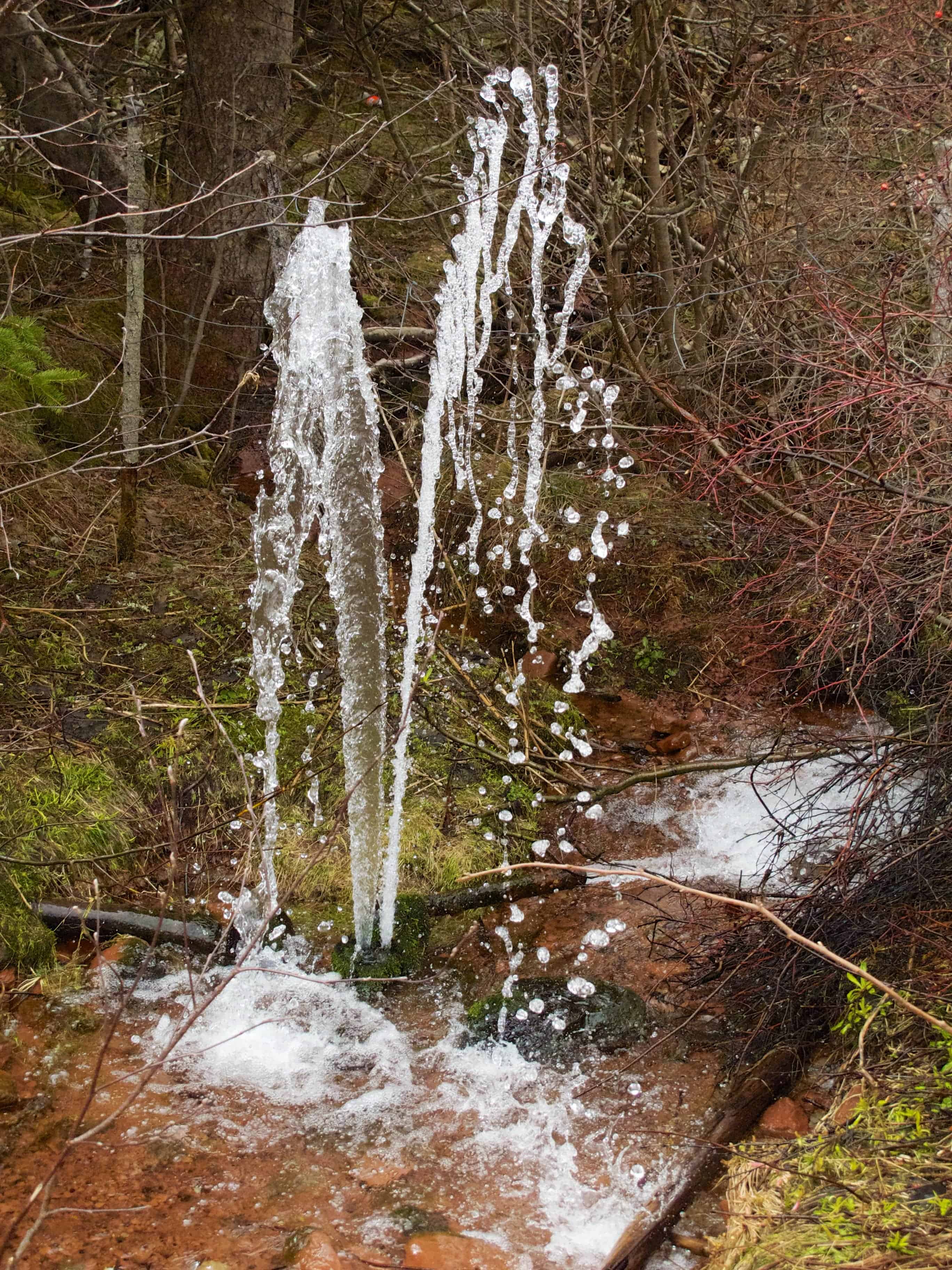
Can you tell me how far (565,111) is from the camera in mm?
6180

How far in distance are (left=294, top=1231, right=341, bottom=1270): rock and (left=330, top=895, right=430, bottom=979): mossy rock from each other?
111 centimetres

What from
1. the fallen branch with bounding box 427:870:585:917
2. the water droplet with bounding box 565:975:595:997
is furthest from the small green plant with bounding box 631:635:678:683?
the water droplet with bounding box 565:975:595:997

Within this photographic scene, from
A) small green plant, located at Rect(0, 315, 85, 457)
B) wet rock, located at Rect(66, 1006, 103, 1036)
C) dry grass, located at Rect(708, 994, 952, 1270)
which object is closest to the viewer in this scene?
dry grass, located at Rect(708, 994, 952, 1270)

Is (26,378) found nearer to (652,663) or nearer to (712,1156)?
(652,663)

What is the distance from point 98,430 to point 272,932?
3516 mm

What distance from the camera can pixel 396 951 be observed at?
407 centimetres

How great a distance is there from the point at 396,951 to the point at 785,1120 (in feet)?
5.14

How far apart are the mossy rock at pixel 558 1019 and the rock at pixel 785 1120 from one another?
55 centimetres

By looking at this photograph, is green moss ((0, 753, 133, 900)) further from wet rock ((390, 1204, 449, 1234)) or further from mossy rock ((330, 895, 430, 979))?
wet rock ((390, 1204, 449, 1234))

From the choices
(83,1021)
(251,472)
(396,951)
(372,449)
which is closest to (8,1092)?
(83,1021)

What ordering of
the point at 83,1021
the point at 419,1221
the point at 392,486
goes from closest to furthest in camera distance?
the point at 419,1221, the point at 83,1021, the point at 392,486

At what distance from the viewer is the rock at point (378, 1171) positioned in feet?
10.1

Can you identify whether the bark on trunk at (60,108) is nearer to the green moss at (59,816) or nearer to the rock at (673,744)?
the green moss at (59,816)

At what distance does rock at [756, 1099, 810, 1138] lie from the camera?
3131 millimetres
